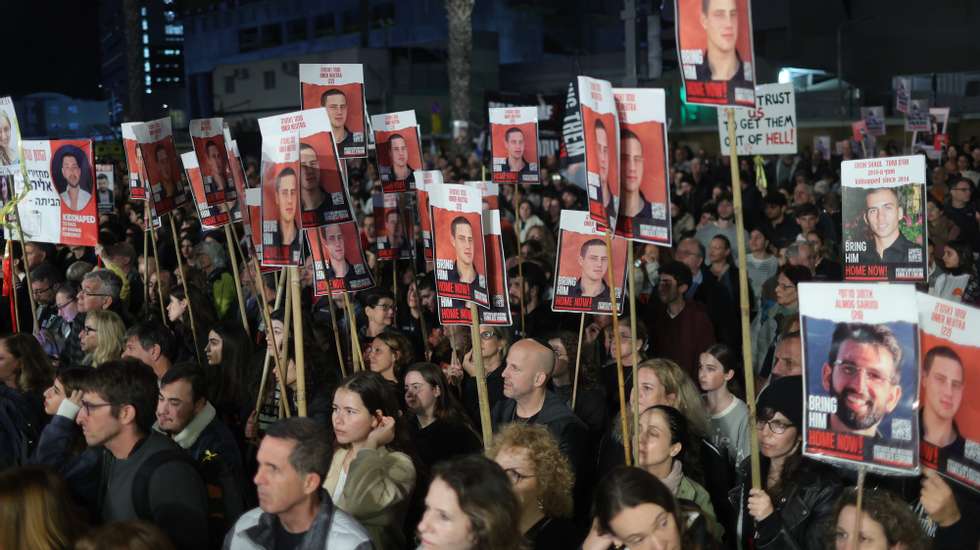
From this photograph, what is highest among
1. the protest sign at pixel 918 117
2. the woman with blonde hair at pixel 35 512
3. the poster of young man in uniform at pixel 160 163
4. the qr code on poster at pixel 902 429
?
the protest sign at pixel 918 117

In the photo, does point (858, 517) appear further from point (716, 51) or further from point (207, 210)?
point (207, 210)

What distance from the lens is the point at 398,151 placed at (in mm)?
9898

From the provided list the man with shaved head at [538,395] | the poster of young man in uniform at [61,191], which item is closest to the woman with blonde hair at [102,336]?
the poster of young man in uniform at [61,191]

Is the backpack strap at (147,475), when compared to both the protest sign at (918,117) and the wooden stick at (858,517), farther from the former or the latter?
the protest sign at (918,117)

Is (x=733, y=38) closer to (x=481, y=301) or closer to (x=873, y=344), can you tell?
(x=873, y=344)

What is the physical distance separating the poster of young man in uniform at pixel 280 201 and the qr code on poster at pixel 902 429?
342 centimetres

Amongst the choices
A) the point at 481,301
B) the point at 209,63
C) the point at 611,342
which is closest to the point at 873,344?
the point at 481,301

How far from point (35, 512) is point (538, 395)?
2.83m

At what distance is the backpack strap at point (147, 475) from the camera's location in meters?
4.42

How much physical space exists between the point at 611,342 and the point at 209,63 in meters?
62.6

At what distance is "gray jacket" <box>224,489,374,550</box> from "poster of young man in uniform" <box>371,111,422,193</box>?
19.0ft

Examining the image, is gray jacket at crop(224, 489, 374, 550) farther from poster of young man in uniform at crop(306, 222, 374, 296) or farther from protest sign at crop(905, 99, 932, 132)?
protest sign at crop(905, 99, 932, 132)

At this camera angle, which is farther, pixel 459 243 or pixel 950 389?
pixel 459 243

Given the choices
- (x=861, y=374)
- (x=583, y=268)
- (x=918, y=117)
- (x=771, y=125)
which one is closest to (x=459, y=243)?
(x=583, y=268)
